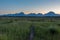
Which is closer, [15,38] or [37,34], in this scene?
[15,38]

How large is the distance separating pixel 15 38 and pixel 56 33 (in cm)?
463

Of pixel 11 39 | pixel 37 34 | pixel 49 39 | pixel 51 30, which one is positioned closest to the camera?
pixel 11 39

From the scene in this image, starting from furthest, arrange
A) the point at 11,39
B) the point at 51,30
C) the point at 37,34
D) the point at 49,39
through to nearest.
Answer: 1. the point at 51,30
2. the point at 37,34
3. the point at 49,39
4. the point at 11,39

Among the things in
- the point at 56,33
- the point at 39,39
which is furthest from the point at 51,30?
the point at 39,39

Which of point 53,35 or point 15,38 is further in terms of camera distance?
point 53,35

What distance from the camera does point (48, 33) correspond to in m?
16.9

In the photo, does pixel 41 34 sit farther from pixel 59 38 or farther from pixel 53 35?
pixel 59 38

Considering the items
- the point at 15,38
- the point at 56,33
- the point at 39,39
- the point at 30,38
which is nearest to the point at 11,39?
the point at 15,38

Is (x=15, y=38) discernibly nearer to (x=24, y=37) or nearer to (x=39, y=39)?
(x=24, y=37)

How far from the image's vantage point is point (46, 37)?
15461mm

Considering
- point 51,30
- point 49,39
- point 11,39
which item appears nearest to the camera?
point 11,39

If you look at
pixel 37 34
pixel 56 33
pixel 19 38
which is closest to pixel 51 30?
pixel 56 33

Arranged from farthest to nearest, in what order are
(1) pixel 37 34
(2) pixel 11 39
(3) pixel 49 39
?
1. (1) pixel 37 34
2. (3) pixel 49 39
3. (2) pixel 11 39

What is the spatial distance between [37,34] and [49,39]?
1.78m
